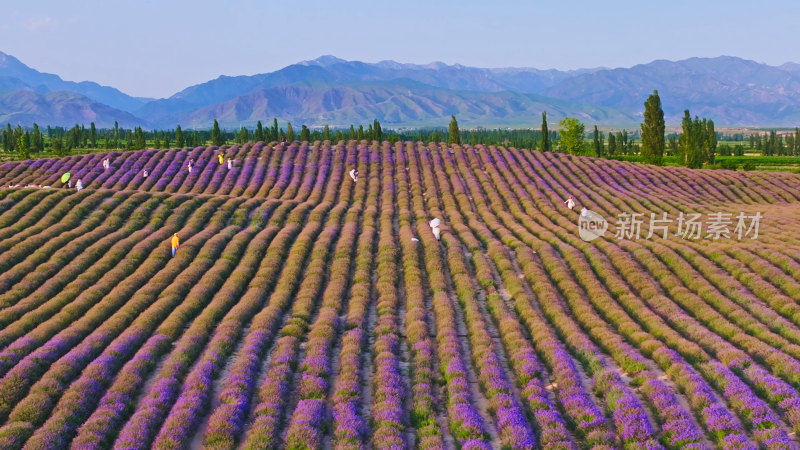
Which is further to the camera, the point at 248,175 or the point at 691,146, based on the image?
the point at 691,146

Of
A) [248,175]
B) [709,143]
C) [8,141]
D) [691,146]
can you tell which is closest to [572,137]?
[691,146]

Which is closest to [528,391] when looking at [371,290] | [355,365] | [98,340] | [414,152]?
[355,365]

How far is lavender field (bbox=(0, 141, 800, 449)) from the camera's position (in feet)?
46.5

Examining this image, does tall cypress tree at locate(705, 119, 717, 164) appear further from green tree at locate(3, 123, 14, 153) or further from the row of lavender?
green tree at locate(3, 123, 14, 153)

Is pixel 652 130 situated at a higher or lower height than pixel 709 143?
higher

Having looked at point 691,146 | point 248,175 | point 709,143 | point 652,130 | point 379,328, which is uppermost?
point 652,130

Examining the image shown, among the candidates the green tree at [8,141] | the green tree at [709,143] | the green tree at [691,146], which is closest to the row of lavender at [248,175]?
the green tree at [691,146]

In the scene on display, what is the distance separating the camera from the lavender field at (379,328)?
558 inches

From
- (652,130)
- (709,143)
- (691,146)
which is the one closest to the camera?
(691,146)

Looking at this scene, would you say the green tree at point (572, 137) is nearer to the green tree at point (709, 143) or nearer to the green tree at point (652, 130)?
the green tree at point (652, 130)

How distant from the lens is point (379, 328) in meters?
21.0

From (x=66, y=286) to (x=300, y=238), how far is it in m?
11.7

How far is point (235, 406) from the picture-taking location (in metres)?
15.0

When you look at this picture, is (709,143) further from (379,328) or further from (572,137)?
(379,328)
